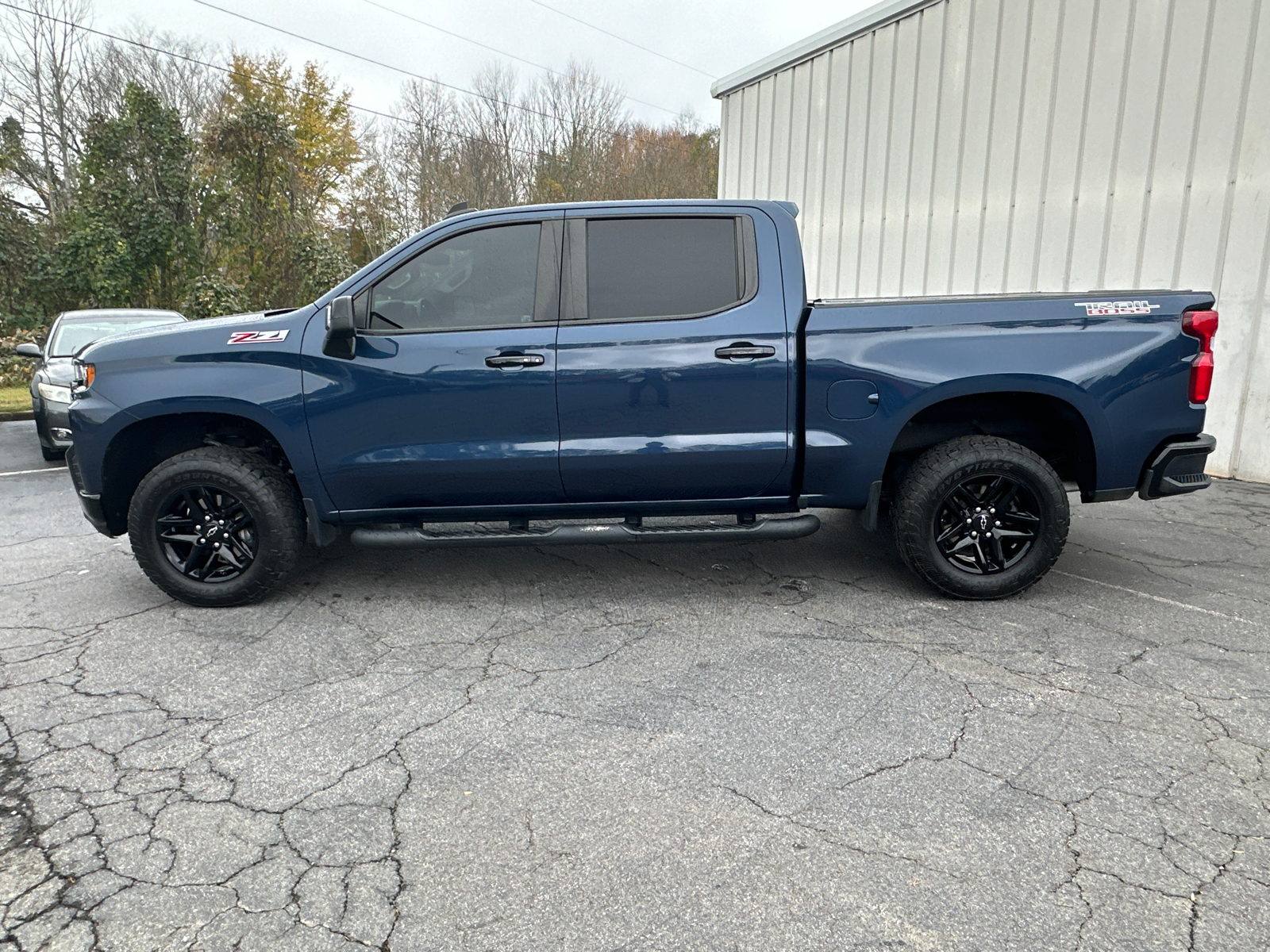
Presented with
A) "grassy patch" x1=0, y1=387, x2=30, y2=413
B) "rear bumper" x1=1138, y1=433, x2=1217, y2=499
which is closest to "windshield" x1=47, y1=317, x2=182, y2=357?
"grassy patch" x1=0, y1=387, x2=30, y2=413

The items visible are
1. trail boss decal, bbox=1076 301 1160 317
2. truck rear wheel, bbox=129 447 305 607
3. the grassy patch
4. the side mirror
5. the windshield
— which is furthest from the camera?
the grassy patch

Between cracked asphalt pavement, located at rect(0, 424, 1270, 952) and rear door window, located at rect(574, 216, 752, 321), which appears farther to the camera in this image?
rear door window, located at rect(574, 216, 752, 321)

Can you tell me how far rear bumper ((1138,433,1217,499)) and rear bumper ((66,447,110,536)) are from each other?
207 inches

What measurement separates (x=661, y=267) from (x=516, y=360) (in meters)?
0.88

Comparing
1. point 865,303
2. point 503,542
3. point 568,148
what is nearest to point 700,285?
point 865,303

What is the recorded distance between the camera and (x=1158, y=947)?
82.0 inches

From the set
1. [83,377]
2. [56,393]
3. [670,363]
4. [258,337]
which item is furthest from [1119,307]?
[56,393]

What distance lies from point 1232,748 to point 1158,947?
1.25 m

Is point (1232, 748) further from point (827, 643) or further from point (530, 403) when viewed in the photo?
point (530, 403)

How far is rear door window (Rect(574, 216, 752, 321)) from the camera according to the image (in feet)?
14.4

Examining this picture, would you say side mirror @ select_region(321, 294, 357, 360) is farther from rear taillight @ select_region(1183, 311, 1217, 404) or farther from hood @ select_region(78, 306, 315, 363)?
rear taillight @ select_region(1183, 311, 1217, 404)

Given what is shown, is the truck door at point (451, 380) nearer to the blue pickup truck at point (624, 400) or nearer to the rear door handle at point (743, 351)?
the blue pickup truck at point (624, 400)

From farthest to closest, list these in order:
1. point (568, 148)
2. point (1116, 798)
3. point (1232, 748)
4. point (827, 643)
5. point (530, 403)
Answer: point (568, 148) < point (530, 403) < point (827, 643) < point (1232, 748) < point (1116, 798)

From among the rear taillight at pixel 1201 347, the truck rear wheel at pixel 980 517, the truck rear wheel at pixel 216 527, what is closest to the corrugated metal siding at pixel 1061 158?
the rear taillight at pixel 1201 347
